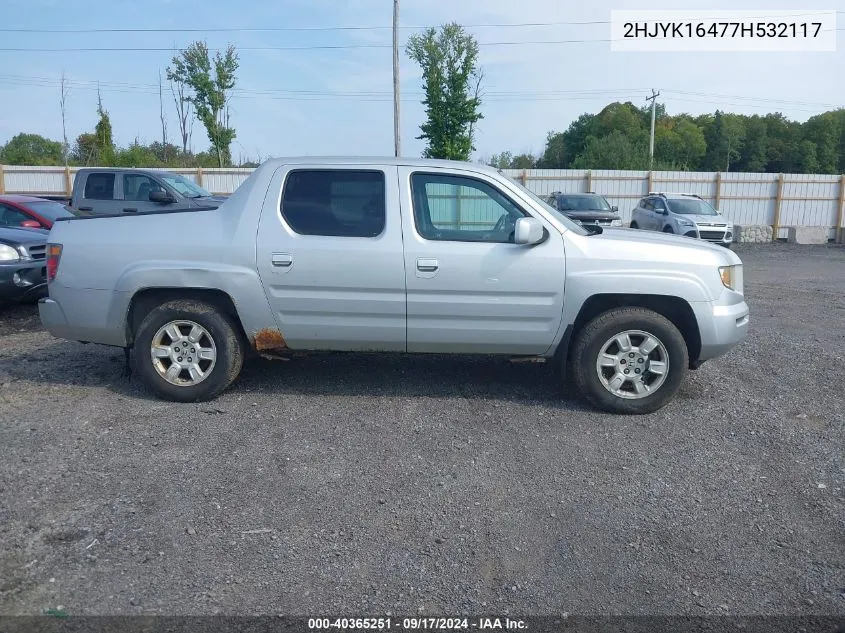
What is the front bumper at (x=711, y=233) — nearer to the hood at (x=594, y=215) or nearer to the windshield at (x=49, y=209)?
the hood at (x=594, y=215)

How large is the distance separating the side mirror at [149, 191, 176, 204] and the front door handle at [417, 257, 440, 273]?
8.77 metres

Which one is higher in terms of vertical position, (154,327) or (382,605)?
(154,327)

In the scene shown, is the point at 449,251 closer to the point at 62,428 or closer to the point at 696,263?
the point at 696,263

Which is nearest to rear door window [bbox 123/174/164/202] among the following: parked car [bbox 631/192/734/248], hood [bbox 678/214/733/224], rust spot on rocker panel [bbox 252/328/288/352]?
rust spot on rocker panel [bbox 252/328/288/352]

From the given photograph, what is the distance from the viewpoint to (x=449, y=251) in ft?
17.1

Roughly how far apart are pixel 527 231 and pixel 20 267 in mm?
6564

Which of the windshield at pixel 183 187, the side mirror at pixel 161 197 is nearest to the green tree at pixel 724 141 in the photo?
the windshield at pixel 183 187

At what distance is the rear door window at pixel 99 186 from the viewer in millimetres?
13828

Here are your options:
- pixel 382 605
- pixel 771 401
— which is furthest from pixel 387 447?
pixel 771 401

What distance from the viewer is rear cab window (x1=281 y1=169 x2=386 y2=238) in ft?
17.6

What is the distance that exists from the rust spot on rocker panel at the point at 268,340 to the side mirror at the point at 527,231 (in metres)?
1.95

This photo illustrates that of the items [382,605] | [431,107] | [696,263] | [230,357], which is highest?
[431,107]

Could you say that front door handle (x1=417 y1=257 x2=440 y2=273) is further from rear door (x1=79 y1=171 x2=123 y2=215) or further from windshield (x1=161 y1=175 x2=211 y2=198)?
rear door (x1=79 y1=171 x2=123 y2=215)

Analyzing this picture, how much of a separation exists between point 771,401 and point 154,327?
4.94m
